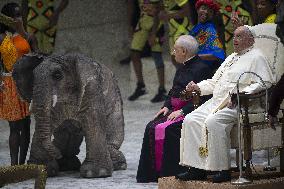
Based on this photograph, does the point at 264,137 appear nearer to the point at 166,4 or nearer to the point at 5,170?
the point at 5,170

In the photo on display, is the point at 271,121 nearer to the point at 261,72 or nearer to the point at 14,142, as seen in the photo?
the point at 261,72

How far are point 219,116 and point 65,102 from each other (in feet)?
6.94

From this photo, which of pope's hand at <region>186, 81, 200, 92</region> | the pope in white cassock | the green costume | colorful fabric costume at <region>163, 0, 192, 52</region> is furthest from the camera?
colorful fabric costume at <region>163, 0, 192, 52</region>

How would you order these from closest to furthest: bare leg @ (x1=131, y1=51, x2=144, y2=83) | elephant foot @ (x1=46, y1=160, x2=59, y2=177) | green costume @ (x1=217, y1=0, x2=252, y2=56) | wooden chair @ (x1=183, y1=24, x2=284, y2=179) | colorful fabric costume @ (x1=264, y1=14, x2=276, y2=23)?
wooden chair @ (x1=183, y1=24, x2=284, y2=179), colorful fabric costume @ (x1=264, y1=14, x2=276, y2=23), elephant foot @ (x1=46, y1=160, x2=59, y2=177), green costume @ (x1=217, y1=0, x2=252, y2=56), bare leg @ (x1=131, y1=51, x2=144, y2=83)

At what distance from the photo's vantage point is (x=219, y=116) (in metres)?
9.66

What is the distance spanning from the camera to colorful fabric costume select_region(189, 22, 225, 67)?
37.9 ft

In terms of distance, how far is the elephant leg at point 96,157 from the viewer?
11.3 meters

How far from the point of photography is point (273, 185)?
9.60m

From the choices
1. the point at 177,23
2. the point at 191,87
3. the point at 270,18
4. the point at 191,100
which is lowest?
the point at 191,100

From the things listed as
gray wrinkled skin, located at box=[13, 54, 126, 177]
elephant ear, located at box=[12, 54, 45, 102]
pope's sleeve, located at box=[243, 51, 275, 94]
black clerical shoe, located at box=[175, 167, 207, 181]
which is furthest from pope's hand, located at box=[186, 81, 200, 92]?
elephant ear, located at box=[12, 54, 45, 102]

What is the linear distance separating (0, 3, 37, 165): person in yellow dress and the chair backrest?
7.72 ft

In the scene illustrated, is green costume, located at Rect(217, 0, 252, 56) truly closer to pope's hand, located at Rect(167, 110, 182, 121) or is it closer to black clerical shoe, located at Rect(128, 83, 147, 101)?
black clerical shoe, located at Rect(128, 83, 147, 101)

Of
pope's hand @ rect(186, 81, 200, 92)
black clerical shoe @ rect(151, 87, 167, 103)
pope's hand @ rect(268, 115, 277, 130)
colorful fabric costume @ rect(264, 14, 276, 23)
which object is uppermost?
colorful fabric costume @ rect(264, 14, 276, 23)

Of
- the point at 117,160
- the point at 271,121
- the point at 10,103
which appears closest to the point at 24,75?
the point at 10,103
